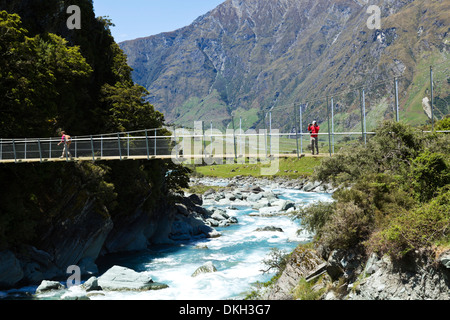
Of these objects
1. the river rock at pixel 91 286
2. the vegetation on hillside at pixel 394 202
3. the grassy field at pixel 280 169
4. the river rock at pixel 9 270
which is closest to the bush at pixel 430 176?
the vegetation on hillside at pixel 394 202

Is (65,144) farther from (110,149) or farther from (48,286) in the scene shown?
(48,286)

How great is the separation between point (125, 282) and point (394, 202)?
15.3 metres

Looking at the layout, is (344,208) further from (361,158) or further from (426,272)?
(361,158)

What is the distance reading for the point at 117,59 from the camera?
38.7 meters

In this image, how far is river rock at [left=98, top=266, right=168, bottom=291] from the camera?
23.1 metres

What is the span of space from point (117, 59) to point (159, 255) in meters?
18.8

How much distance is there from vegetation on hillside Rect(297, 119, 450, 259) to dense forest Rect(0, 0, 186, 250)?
16.0m

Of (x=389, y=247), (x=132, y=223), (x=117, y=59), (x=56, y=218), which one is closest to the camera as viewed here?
(x=389, y=247)

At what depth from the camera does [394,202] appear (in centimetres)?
1775

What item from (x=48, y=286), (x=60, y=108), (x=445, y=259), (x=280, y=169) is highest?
(x=60, y=108)
